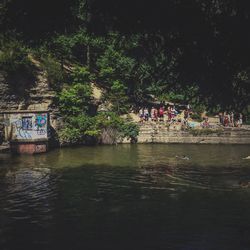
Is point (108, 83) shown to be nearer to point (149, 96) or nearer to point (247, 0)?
point (149, 96)

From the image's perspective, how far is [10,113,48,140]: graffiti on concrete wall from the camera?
44.6m

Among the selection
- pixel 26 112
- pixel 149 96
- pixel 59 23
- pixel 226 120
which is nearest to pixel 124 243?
pixel 59 23

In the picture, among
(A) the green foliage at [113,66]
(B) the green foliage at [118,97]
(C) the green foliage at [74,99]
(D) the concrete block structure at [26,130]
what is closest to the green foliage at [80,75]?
(C) the green foliage at [74,99]

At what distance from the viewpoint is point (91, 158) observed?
132 feet

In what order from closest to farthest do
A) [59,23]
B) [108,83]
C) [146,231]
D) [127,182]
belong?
[59,23] → [146,231] → [127,182] → [108,83]

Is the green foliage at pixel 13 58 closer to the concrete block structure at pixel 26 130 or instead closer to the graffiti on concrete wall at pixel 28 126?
the concrete block structure at pixel 26 130

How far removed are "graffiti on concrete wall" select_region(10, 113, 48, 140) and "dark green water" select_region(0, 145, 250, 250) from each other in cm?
420

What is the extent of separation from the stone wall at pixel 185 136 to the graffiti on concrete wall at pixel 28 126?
11936 mm

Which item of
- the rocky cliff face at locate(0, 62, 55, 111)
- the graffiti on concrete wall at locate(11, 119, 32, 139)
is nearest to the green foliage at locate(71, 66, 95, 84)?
the rocky cliff face at locate(0, 62, 55, 111)

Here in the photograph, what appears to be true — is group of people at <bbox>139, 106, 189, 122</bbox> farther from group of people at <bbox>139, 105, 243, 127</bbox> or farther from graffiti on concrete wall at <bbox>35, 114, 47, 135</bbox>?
graffiti on concrete wall at <bbox>35, 114, 47, 135</bbox>

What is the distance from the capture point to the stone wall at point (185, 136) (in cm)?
5034

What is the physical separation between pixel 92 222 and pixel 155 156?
22.1 meters

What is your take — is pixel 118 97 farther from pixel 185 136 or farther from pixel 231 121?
pixel 231 121

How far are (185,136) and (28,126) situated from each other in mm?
17233
